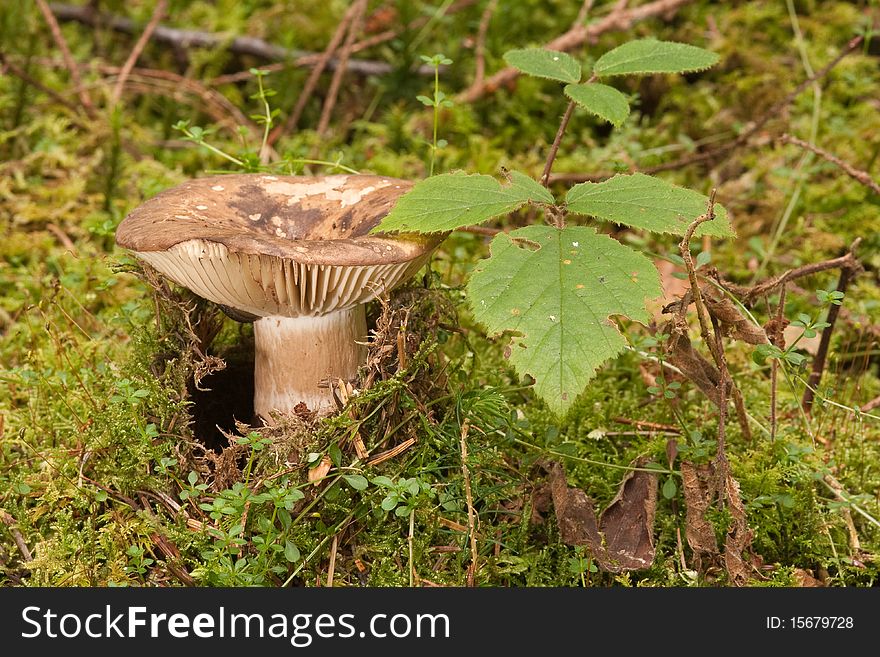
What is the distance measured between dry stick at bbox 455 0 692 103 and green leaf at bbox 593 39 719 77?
2.43 metres

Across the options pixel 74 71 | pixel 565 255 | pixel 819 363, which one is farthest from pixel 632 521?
pixel 74 71

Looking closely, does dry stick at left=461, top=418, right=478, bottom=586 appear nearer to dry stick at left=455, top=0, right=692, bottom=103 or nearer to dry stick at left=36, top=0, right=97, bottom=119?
dry stick at left=455, top=0, right=692, bottom=103

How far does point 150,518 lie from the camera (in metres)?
2.32

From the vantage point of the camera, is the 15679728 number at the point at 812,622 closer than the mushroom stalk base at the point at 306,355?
Yes

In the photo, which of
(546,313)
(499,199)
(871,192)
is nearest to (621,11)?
(871,192)

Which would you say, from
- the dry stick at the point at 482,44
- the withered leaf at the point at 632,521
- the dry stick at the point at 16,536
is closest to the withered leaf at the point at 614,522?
the withered leaf at the point at 632,521

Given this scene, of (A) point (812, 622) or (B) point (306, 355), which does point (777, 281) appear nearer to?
(A) point (812, 622)

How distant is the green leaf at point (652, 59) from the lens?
2363mm

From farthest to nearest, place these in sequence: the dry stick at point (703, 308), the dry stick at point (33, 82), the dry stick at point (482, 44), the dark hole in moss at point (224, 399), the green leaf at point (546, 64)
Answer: the dry stick at point (482, 44)
the dry stick at point (33, 82)
the dark hole in moss at point (224, 399)
the green leaf at point (546, 64)
the dry stick at point (703, 308)

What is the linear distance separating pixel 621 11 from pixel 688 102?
0.62 meters

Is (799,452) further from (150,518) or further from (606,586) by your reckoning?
(150,518)

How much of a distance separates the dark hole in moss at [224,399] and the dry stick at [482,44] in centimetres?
257

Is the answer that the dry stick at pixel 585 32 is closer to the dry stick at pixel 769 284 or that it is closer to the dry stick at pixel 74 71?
the dry stick at pixel 74 71

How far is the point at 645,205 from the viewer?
2141 millimetres
